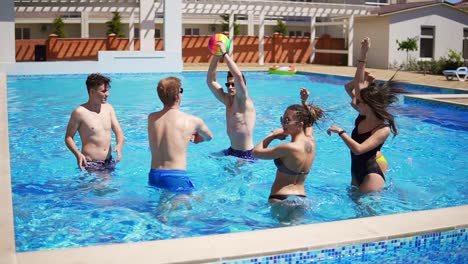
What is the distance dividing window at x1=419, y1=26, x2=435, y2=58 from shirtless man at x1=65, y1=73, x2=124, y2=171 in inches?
1160

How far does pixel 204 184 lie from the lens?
6984 mm

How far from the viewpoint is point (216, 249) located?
341cm

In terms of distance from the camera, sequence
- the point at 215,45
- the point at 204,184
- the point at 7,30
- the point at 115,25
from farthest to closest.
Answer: the point at 115,25, the point at 7,30, the point at 204,184, the point at 215,45

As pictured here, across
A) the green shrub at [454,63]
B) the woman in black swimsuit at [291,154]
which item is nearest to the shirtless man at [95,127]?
the woman in black swimsuit at [291,154]

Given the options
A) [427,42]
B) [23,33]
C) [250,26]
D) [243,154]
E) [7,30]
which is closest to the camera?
[243,154]

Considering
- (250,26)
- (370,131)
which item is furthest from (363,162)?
(250,26)

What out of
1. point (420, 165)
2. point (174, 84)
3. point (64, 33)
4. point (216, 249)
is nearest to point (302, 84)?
point (420, 165)

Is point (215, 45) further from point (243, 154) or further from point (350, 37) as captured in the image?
point (350, 37)

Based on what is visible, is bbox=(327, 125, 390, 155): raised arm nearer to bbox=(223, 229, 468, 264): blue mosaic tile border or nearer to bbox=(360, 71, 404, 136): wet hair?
bbox=(360, 71, 404, 136): wet hair

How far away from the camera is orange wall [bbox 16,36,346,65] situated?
32.8 m

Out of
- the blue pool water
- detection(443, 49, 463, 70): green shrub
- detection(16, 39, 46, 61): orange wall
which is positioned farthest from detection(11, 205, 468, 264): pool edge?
detection(16, 39, 46, 61): orange wall

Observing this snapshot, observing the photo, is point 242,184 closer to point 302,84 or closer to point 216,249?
point 216,249

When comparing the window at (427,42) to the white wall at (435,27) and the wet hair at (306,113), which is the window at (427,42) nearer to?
the white wall at (435,27)

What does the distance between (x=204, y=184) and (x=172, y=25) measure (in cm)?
2063
